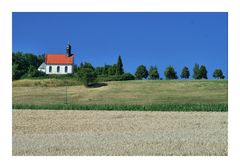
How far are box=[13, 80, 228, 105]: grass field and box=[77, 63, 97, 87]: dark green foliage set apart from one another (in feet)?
3.52

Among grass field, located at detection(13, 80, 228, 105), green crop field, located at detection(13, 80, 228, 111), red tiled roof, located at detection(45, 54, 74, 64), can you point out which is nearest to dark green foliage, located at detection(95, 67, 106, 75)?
grass field, located at detection(13, 80, 228, 105)

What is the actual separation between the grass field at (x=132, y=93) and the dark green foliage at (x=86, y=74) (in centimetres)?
107

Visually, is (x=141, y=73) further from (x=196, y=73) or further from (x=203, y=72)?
(x=203, y=72)

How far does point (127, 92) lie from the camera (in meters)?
55.6

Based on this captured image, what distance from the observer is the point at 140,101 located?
49969mm

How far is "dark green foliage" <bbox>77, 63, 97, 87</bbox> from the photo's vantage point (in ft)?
186

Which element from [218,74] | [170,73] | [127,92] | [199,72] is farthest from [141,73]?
[218,74]

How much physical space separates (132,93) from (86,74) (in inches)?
294

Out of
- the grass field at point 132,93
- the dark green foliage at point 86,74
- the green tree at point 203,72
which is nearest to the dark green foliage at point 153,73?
the grass field at point 132,93

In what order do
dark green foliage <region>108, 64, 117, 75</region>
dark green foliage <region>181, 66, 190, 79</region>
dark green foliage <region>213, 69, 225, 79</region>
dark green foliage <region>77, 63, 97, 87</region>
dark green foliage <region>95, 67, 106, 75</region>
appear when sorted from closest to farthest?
1. dark green foliage <region>77, 63, 97, 87</region>
2. dark green foliage <region>181, 66, 190, 79</region>
3. dark green foliage <region>213, 69, 225, 79</region>
4. dark green foliage <region>95, 67, 106, 75</region>
5. dark green foliage <region>108, 64, 117, 75</region>

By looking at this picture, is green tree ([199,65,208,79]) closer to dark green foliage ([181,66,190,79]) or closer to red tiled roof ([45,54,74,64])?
dark green foliage ([181,66,190,79])

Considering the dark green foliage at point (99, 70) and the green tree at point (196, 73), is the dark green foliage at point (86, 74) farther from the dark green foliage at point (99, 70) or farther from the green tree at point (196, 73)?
the green tree at point (196, 73)
